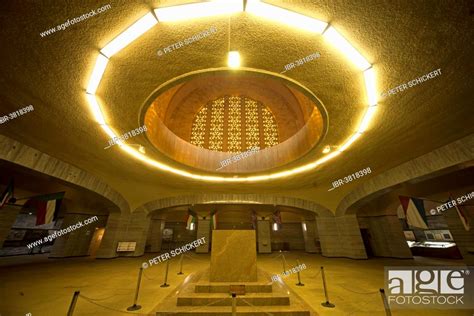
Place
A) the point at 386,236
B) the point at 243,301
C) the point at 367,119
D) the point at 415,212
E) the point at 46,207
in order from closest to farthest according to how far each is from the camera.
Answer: the point at 243,301 < the point at 367,119 < the point at 415,212 < the point at 46,207 < the point at 386,236

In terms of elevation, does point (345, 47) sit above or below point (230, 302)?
above

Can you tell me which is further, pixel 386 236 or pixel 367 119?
pixel 386 236

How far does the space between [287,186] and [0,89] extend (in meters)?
14.2

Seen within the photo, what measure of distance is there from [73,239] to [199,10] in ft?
68.8

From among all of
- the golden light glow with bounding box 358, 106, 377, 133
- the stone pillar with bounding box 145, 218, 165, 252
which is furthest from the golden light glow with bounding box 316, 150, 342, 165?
the stone pillar with bounding box 145, 218, 165, 252

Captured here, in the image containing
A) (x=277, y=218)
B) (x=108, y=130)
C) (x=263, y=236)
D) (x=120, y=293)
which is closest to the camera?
(x=120, y=293)

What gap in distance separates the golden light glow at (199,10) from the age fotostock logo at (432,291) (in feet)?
26.5

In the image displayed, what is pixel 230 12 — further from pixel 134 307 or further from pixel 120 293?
pixel 120 293

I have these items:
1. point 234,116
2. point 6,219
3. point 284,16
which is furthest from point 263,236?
point 284,16

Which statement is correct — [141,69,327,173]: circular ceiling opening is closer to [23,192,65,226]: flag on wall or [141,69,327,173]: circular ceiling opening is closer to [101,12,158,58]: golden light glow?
[23,192,65,226]: flag on wall

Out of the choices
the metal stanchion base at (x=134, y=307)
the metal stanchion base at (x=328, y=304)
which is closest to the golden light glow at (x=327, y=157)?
the metal stanchion base at (x=328, y=304)

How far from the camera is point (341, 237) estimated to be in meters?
14.8

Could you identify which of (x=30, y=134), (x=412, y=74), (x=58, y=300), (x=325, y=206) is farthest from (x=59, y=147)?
(x=325, y=206)

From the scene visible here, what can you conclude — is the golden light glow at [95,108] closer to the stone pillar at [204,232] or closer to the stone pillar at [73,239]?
the stone pillar at [204,232]
